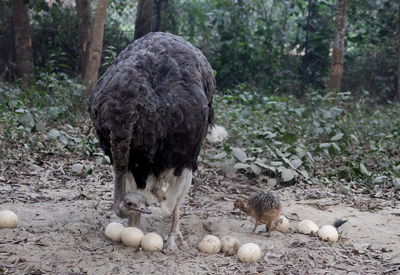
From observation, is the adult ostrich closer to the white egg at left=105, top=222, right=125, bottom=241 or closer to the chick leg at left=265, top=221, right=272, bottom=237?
the white egg at left=105, top=222, right=125, bottom=241

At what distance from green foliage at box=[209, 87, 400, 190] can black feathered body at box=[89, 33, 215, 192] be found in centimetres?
203

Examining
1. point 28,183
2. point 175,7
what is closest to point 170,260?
point 28,183

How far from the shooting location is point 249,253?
3852 mm

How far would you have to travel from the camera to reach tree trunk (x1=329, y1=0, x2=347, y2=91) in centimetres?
1053

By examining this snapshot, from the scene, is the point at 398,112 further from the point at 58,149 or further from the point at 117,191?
the point at 117,191

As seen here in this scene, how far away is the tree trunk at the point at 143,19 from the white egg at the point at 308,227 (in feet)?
25.8

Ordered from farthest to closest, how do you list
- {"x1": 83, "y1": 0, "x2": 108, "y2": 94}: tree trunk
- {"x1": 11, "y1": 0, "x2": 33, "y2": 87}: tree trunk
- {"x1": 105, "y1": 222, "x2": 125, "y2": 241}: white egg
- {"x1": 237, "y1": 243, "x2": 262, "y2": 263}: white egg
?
{"x1": 11, "y1": 0, "x2": 33, "y2": 87}: tree trunk → {"x1": 83, "y1": 0, "x2": 108, "y2": 94}: tree trunk → {"x1": 105, "y1": 222, "x2": 125, "y2": 241}: white egg → {"x1": 237, "y1": 243, "x2": 262, "y2": 263}: white egg

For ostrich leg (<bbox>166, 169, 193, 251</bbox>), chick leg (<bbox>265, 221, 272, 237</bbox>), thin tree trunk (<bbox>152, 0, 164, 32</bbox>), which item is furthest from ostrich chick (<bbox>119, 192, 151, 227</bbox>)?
thin tree trunk (<bbox>152, 0, 164, 32</bbox>)

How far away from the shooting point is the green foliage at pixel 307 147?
6246mm

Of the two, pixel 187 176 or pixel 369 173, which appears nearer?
pixel 187 176

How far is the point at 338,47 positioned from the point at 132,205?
795 centimetres

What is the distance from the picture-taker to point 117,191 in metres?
3.91

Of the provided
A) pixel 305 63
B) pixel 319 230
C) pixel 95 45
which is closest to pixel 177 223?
pixel 319 230

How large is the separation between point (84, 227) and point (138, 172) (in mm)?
687
